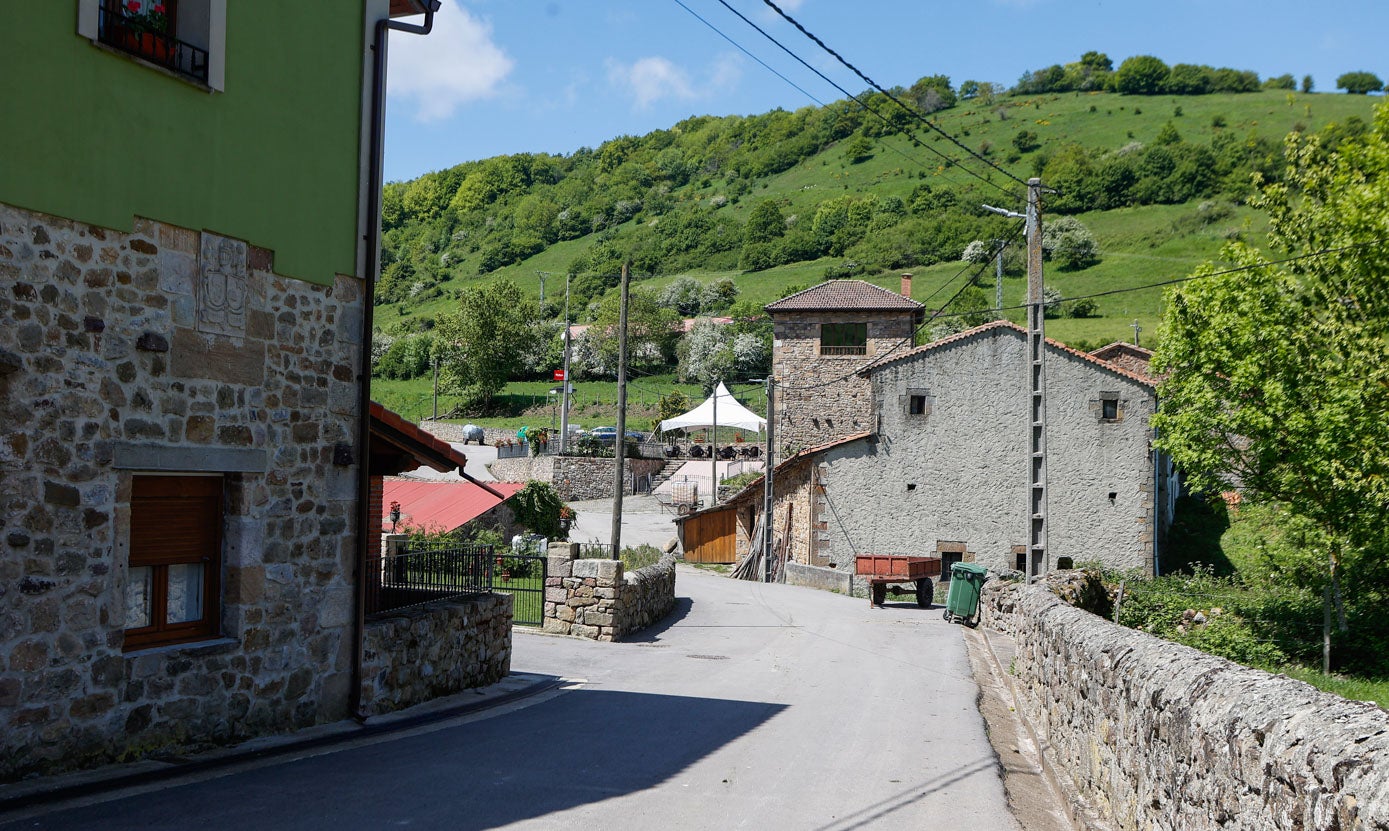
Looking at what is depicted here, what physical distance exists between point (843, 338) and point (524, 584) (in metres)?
26.2

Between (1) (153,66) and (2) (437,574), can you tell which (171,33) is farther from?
(2) (437,574)

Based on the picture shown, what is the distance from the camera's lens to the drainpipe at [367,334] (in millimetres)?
9984

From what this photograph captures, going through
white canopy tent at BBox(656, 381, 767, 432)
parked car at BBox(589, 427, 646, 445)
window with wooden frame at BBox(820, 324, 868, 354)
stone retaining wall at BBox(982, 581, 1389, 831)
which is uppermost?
window with wooden frame at BBox(820, 324, 868, 354)

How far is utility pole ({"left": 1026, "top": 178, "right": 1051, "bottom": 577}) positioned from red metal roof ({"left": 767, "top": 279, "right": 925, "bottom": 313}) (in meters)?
25.4

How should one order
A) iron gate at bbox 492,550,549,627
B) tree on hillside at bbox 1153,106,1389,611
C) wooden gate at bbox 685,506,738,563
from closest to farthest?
iron gate at bbox 492,550,549,627 → tree on hillside at bbox 1153,106,1389,611 → wooden gate at bbox 685,506,738,563

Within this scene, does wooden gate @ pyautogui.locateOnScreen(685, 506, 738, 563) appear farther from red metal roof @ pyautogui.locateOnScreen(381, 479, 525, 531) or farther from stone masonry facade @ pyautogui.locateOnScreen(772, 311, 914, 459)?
red metal roof @ pyautogui.locateOnScreen(381, 479, 525, 531)

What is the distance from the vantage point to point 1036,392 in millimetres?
18141

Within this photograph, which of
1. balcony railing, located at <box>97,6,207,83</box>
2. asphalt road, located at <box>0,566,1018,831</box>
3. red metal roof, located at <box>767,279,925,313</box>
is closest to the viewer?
asphalt road, located at <box>0,566,1018,831</box>

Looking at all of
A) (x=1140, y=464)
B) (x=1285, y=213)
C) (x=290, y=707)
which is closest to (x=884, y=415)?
(x=1140, y=464)

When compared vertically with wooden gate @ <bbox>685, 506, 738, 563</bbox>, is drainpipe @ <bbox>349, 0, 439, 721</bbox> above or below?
above

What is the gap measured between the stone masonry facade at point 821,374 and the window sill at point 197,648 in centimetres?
3618

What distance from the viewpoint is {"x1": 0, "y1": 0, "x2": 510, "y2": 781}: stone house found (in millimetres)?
7262

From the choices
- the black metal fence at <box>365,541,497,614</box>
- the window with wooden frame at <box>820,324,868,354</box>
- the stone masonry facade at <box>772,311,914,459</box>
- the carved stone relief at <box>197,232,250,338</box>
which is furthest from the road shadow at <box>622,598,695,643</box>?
the window with wooden frame at <box>820,324,868,354</box>

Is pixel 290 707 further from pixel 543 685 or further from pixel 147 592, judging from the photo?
pixel 543 685
